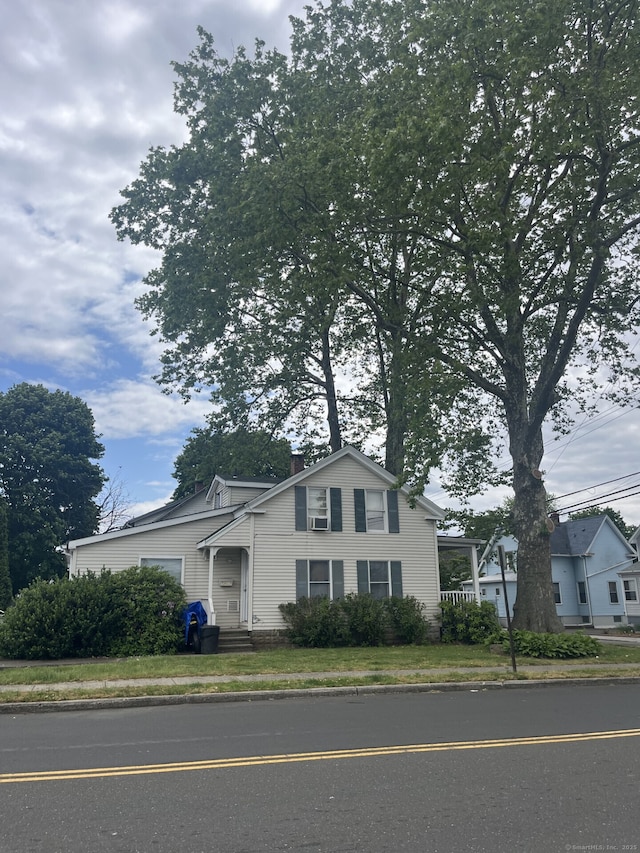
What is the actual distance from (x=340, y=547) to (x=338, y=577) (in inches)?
38.5

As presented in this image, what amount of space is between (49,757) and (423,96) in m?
17.1

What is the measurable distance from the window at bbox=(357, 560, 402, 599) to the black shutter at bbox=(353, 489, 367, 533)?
113 cm

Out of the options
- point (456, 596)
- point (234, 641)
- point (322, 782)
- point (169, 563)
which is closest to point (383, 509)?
point (456, 596)

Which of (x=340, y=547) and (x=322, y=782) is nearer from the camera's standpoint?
(x=322, y=782)

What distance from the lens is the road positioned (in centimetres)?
456

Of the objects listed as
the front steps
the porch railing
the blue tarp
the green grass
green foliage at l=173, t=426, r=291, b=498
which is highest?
green foliage at l=173, t=426, r=291, b=498

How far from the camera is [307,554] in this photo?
2212cm

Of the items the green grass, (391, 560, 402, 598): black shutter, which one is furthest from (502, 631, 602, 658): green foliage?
(391, 560, 402, 598): black shutter

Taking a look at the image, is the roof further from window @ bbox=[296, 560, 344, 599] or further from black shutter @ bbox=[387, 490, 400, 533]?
window @ bbox=[296, 560, 344, 599]

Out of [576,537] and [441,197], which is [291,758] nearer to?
[441,197]

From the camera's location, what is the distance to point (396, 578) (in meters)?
22.9

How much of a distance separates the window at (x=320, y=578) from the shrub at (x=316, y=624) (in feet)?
2.11

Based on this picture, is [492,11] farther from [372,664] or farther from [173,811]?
[173,811]

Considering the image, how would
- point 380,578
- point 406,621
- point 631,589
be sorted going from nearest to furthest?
point 406,621 < point 380,578 < point 631,589
